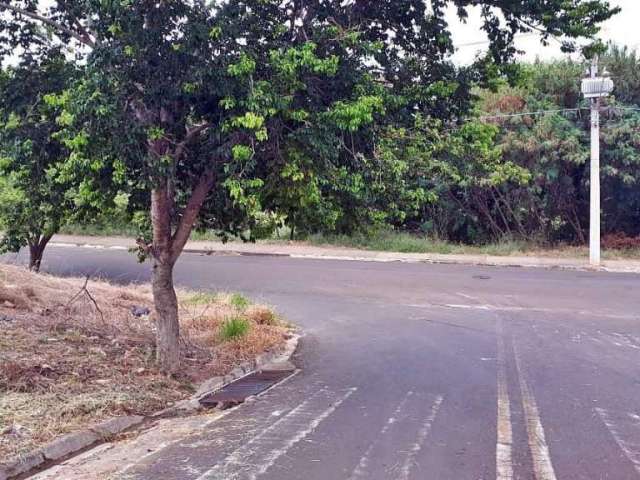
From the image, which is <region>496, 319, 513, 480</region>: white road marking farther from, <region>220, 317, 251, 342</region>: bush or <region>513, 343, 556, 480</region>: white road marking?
<region>220, 317, 251, 342</region>: bush

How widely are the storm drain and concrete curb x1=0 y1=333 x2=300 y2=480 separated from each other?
112 millimetres

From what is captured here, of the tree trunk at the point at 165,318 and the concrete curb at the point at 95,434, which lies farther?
the tree trunk at the point at 165,318

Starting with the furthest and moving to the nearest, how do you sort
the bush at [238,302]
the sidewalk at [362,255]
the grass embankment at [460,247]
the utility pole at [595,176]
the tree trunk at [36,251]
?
1. the grass embankment at [460,247]
2. the sidewalk at [362,255]
3. the utility pole at [595,176]
4. the tree trunk at [36,251]
5. the bush at [238,302]

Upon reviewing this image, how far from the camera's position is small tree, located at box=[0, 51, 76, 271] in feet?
28.0

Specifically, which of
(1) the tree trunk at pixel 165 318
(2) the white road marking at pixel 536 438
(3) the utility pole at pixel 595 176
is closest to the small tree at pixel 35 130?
(1) the tree trunk at pixel 165 318

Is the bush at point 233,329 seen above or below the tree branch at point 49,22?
below

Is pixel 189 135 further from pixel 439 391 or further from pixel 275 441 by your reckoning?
pixel 439 391

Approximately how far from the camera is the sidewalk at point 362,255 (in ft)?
79.8

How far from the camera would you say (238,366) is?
10.4 meters

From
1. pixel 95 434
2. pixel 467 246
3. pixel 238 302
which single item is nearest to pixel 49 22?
pixel 95 434

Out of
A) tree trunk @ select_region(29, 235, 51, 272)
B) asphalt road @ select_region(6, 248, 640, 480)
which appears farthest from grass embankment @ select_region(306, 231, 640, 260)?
tree trunk @ select_region(29, 235, 51, 272)

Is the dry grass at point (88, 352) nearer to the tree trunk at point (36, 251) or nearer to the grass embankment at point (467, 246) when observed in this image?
the tree trunk at point (36, 251)

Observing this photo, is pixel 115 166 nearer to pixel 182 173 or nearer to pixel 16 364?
pixel 182 173

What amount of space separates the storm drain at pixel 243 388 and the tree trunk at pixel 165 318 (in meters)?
0.78
